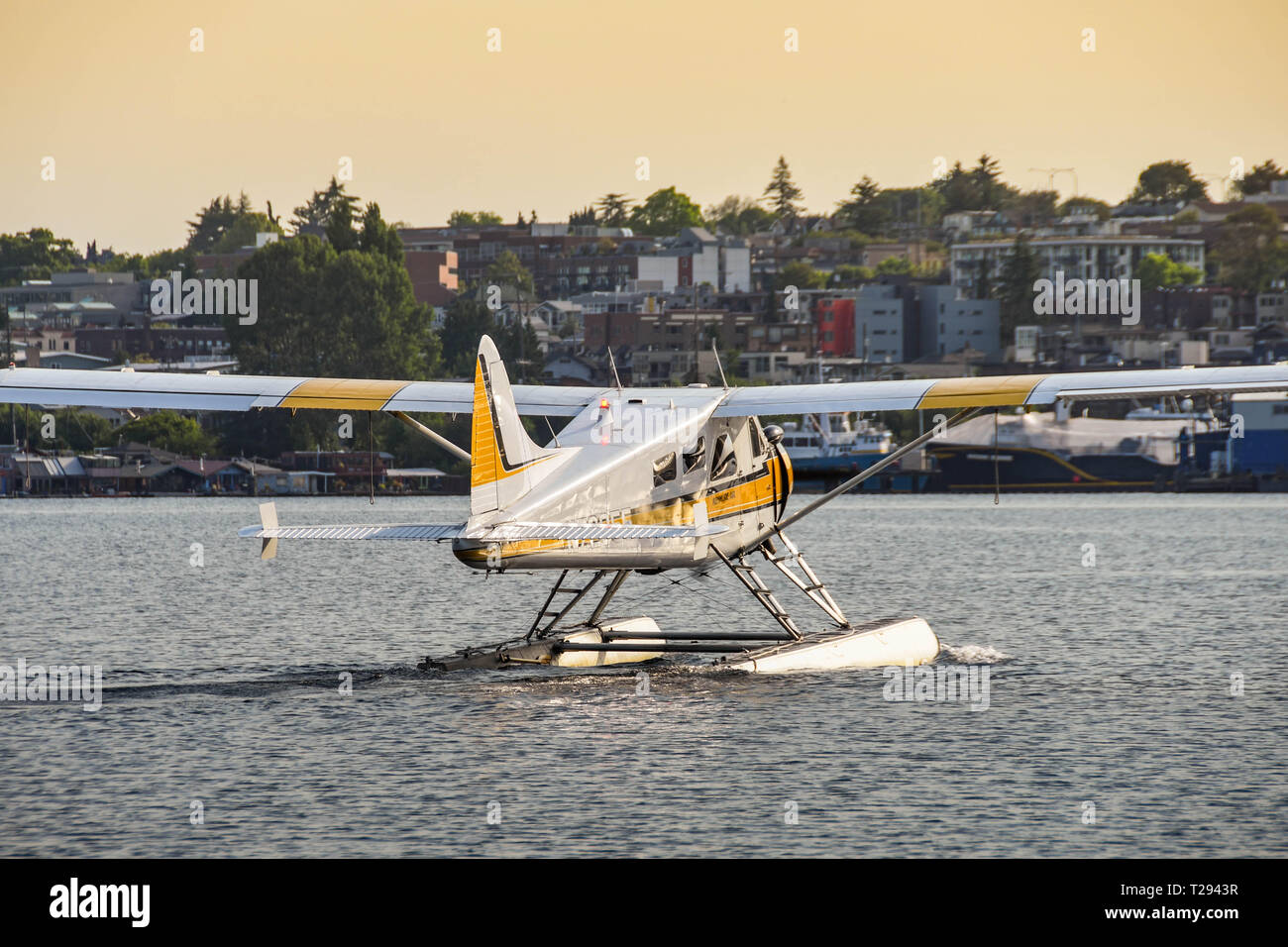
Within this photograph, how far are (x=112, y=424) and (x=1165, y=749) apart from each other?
398 ft

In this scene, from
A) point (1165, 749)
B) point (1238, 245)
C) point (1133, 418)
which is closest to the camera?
point (1165, 749)

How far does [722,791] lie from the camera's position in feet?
47.4

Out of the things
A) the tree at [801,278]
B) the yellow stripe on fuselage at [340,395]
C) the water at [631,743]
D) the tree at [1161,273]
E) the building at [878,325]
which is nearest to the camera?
the water at [631,743]

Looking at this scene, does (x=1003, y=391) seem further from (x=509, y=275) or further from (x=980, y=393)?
(x=509, y=275)

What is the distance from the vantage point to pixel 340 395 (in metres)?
20.2

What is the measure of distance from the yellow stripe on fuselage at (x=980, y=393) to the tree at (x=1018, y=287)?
142149 millimetres

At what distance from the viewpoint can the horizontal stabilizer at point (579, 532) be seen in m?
15.8

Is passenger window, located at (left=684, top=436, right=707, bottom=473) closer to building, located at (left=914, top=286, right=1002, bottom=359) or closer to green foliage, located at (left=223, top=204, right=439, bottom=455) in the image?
green foliage, located at (left=223, top=204, right=439, bottom=455)

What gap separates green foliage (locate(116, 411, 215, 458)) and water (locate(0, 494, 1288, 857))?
92.5m

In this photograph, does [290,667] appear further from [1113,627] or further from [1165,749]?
[1113,627]

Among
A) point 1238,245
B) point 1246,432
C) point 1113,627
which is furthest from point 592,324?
point 1113,627

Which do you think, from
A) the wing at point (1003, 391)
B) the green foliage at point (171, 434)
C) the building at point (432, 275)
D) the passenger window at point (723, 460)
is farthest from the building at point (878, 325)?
the passenger window at point (723, 460)

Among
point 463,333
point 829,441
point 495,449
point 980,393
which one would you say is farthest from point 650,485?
point 463,333

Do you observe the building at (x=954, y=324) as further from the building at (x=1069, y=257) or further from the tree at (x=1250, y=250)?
the tree at (x=1250, y=250)
